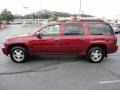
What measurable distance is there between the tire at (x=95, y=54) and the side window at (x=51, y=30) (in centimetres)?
157

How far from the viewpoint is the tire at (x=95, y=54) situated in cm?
880

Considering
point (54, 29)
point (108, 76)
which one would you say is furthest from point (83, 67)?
point (54, 29)

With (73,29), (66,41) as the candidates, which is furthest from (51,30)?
(73,29)

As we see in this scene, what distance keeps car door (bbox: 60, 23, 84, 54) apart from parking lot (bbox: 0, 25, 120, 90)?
580mm

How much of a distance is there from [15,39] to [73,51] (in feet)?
7.89

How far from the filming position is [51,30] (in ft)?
28.6

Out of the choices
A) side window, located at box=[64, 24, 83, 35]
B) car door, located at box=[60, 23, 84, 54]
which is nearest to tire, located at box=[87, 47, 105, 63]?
car door, located at box=[60, 23, 84, 54]

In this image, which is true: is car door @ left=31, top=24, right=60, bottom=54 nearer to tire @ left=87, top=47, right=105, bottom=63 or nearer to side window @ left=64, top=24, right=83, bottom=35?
side window @ left=64, top=24, right=83, bottom=35

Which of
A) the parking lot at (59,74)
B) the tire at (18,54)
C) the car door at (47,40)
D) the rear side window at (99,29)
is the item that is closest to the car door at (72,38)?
the car door at (47,40)

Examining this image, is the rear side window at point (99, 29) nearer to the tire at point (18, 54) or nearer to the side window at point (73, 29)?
the side window at point (73, 29)

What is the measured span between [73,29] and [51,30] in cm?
90

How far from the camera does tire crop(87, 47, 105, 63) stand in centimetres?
880

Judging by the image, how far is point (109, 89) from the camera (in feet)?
18.2

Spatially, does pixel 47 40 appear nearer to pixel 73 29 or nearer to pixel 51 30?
pixel 51 30
